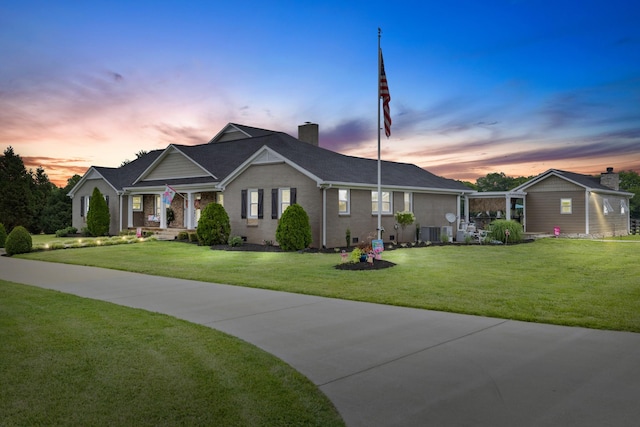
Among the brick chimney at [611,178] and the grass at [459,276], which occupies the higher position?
the brick chimney at [611,178]

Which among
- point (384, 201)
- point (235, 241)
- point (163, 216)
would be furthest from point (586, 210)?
point (163, 216)

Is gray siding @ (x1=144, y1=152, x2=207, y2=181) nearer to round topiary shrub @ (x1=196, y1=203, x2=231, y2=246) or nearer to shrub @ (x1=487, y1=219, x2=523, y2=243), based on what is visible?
round topiary shrub @ (x1=196, y1=203, x2=231, y2=246)

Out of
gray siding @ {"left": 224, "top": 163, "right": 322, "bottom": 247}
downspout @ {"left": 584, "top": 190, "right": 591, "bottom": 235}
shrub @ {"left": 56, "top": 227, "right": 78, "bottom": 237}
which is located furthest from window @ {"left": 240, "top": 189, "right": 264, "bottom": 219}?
downspout @ {"left": 584, "top": 190, "right": 591, "bottom": 235}

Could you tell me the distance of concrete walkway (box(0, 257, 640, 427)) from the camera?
4.00 metres

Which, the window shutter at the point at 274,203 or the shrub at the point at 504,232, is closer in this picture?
the window shutter at the point at 274,203

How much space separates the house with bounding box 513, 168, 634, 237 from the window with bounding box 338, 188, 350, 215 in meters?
15.8

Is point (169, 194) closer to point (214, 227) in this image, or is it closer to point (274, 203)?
point (214, 227)

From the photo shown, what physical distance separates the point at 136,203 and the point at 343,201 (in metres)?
16.8

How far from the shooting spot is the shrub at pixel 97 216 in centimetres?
3003

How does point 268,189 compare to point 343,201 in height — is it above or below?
above

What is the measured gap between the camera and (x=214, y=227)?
2248cm

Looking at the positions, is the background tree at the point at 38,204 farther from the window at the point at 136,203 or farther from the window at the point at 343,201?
the window at the point at 343,201

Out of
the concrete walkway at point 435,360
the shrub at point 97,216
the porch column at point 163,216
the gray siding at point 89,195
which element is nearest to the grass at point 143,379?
the concrete walkway at point 435,360

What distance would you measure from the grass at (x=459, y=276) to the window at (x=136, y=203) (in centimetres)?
1100
